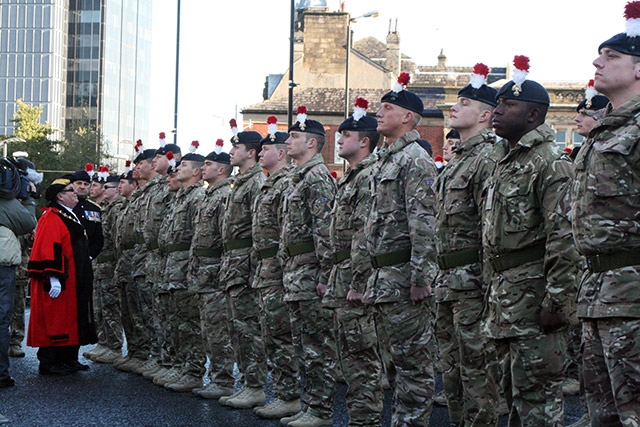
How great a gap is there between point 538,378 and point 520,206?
100cm

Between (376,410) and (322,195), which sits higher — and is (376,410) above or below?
below

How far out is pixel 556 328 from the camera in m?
5.73

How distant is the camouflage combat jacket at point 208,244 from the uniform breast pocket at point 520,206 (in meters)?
4.82

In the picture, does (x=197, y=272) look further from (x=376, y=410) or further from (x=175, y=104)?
(x=175, y=104)

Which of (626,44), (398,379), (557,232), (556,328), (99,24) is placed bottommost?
(398,379)

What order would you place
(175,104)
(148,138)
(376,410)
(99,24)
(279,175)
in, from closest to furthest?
(376,410), (279,175), (175,104), (99,24), (148,138)

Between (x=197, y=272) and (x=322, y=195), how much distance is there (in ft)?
7.40

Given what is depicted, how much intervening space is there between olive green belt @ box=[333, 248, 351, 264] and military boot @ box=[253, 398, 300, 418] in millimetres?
1660

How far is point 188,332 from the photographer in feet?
35.9

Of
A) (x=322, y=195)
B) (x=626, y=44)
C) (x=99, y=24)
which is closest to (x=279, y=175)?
(x=322, y=195)

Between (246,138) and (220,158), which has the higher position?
(246,138)

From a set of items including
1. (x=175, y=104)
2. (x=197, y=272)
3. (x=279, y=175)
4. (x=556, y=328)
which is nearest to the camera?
(x=556, y=328)

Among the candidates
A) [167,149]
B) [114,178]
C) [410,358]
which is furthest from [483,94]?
[114,178]

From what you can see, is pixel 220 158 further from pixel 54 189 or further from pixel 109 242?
pixel 109 242
